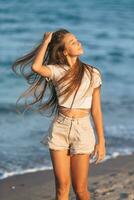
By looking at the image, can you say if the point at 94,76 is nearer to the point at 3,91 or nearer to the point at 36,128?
the point at 36,128

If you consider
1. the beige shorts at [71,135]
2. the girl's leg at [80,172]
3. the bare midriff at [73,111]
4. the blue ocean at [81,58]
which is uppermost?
the bare midriff at [73,111]

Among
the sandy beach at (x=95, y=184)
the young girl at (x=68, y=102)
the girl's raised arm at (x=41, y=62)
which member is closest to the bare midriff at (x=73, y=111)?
the young girl at (x=68, y=102)

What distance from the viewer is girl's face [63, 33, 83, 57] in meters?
5.12

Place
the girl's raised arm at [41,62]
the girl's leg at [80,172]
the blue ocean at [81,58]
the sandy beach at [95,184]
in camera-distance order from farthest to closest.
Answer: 1. the blue ocean at [81,58]
2. the sandy beach at [95,184]
3. the girl's leg at [80,172]
4. the girl's raised arm at [41,62]

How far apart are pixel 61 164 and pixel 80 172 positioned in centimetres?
16

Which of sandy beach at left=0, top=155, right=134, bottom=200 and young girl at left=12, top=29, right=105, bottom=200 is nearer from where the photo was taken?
young girl at left=12, top=29, right=105, bottom=200

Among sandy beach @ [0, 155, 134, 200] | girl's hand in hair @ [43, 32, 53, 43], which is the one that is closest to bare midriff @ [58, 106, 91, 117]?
girl's hand in hair @ [43, 32, 53, 43]

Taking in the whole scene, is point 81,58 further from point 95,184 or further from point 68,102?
point 68,102

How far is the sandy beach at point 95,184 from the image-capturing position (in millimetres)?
6598

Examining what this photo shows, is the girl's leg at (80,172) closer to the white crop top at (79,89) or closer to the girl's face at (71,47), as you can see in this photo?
the white crop top at (79,89)

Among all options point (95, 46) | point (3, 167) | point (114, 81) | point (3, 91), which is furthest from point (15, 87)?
point (95, 46)

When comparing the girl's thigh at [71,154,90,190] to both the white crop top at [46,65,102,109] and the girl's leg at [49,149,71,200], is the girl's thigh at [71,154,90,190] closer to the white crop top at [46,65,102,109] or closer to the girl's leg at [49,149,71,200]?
the girl's leg at [49,149,71,200]

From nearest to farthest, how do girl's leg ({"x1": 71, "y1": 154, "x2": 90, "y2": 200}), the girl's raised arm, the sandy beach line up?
1. the girl's raised arm
2. girl's leg ({"x1": 71, "y1": 154, "x2": 90, "y2": 200})
3. the sandy beach

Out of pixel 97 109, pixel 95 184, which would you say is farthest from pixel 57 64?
pixel 95 184
